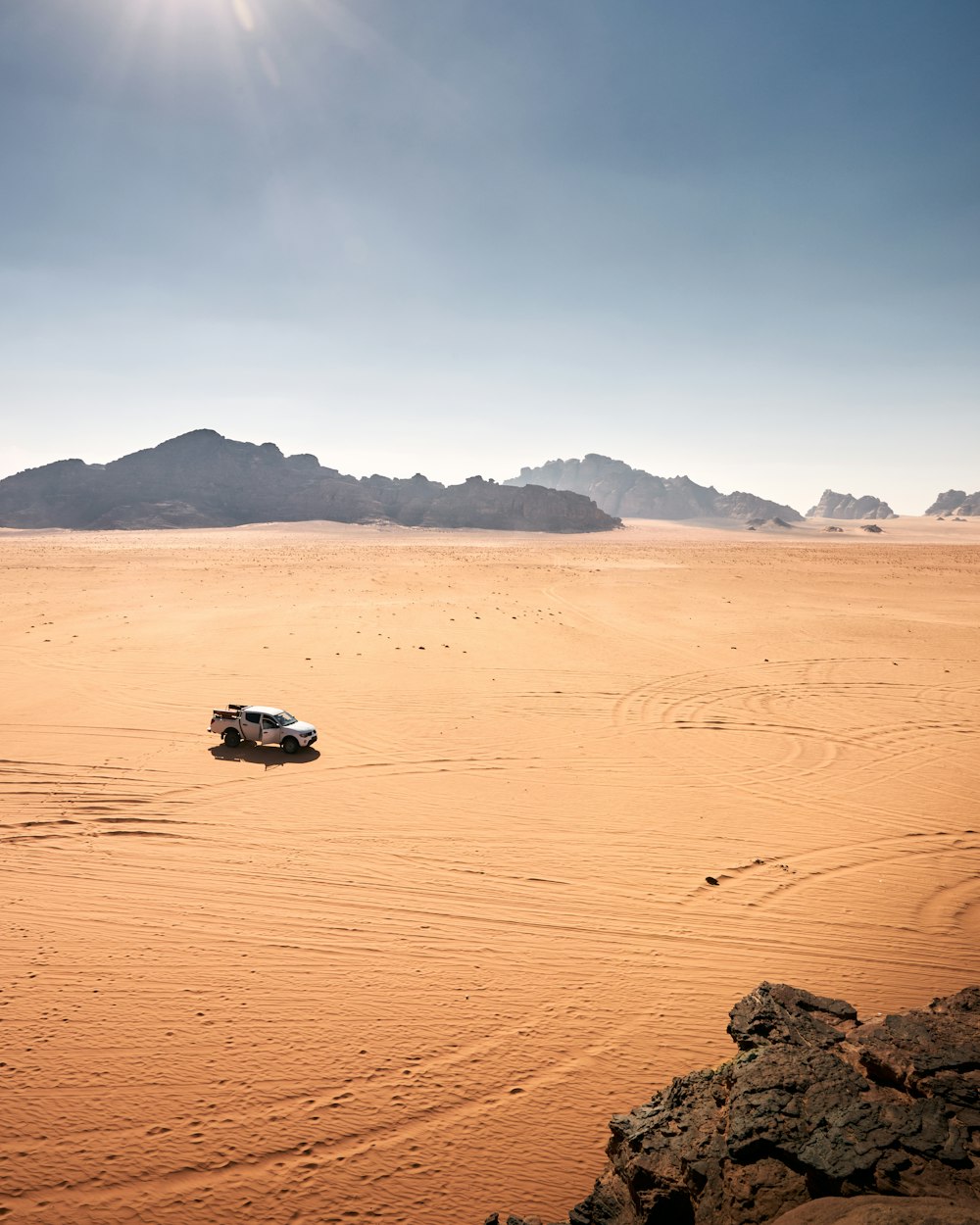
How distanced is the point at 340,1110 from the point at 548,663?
17.2 meters

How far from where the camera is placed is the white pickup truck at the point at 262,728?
14.5m

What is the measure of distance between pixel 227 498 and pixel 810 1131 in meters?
182

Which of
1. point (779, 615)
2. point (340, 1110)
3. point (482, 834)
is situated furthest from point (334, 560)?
point (340, 1110)

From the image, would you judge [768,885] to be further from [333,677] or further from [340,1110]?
[333,677]

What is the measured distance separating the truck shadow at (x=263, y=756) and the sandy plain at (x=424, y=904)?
0.12 meters

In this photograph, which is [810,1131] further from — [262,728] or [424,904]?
[262,728]

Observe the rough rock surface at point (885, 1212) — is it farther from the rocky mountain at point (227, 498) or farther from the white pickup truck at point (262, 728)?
the rocky mountain at point (227, 498)

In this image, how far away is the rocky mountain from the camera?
151750 millimetres

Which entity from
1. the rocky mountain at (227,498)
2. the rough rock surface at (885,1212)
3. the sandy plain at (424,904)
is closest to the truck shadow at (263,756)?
the sandy plain at (424,904)

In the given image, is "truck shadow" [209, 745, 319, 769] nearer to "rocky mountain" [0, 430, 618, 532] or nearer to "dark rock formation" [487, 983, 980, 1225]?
"dark rock formation" [487, 983, 980, 1225]

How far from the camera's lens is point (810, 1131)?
420 cm

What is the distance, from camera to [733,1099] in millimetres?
4648

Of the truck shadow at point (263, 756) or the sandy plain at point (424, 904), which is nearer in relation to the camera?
the sandy plain at point (424, 904)

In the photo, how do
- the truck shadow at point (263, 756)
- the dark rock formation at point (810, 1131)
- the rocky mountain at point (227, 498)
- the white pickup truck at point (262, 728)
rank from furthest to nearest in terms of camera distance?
the rocky mountain at point (227, 498) < the white pickup truck at point (262, 728) < the truck shadow at point (263, 756) < the dark rock formation at point (810, 1131)
